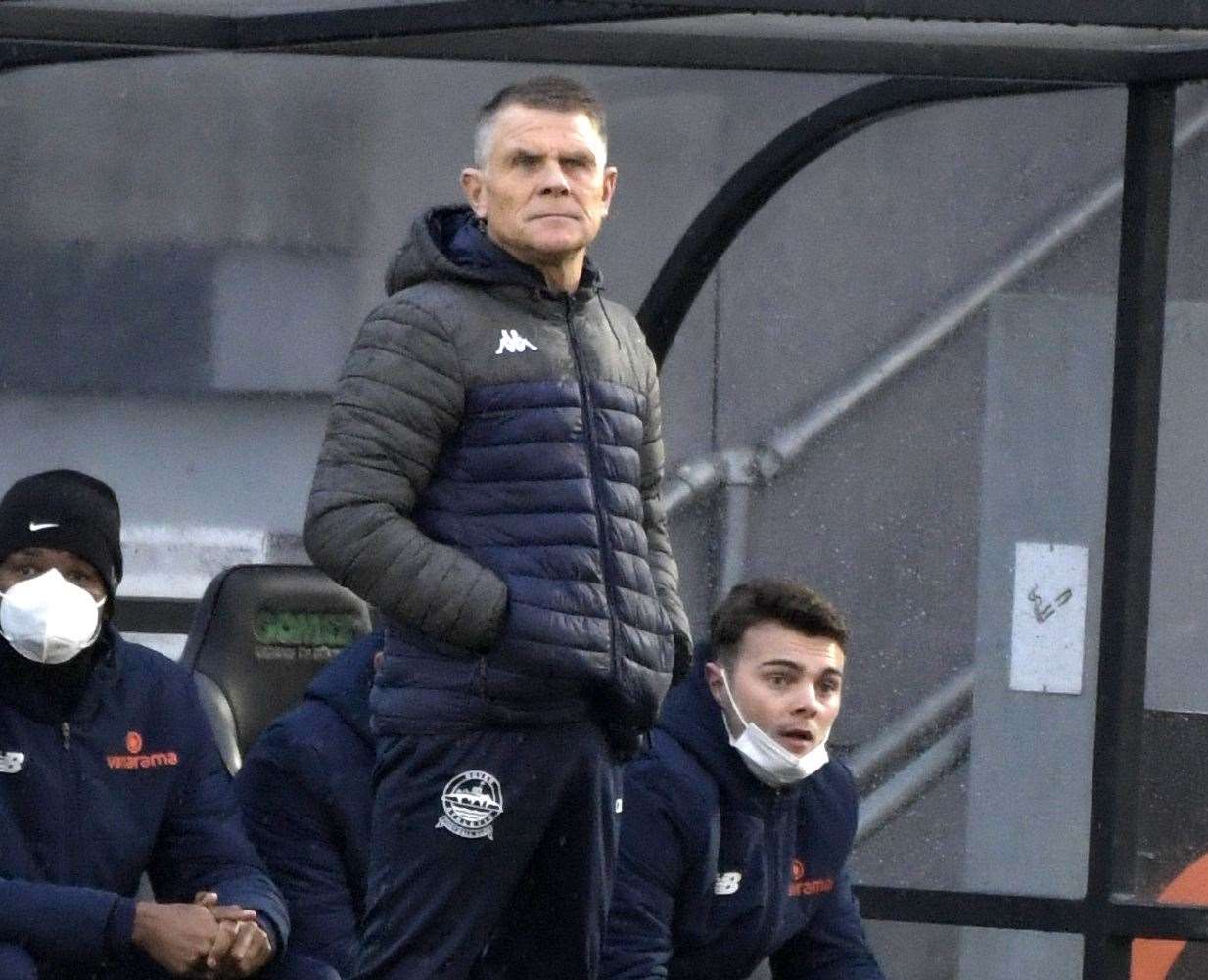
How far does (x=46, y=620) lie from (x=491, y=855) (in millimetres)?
770

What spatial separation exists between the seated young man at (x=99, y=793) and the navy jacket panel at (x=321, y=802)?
0.59ft

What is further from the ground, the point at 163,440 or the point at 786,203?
the point at 786,203

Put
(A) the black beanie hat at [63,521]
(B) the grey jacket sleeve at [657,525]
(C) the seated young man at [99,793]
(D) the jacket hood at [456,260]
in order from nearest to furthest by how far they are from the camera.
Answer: (D) the jacket hood at [456,260]
(B) the grey jacket sleeve at [657,525]
(C) the seated young man at [99,793]
(A) the black beanie hat at [63,521]

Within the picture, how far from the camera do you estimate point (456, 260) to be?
3.79 m

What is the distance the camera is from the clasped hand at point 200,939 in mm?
4051

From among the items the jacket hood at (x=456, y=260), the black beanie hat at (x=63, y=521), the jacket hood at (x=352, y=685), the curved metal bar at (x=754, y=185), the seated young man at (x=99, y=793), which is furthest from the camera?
the curved metal bar at (x=754, y=185)

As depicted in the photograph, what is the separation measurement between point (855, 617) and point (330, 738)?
8.44 feet

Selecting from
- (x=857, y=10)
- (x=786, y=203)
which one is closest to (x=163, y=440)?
(x=786, y=203)

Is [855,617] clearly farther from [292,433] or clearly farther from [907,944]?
[292,433]

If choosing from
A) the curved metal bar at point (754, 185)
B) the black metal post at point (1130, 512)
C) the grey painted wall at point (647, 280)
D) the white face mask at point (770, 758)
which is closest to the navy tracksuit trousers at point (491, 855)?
the white face mask at point (770, 758)

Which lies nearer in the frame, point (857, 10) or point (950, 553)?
point (857, 10)

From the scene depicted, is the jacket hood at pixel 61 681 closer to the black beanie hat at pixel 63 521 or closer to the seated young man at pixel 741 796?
the black beanie hat at pixel 63 521

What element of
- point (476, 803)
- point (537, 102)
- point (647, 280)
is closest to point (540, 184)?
point (537, 102)

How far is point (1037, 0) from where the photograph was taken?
4.02 m
